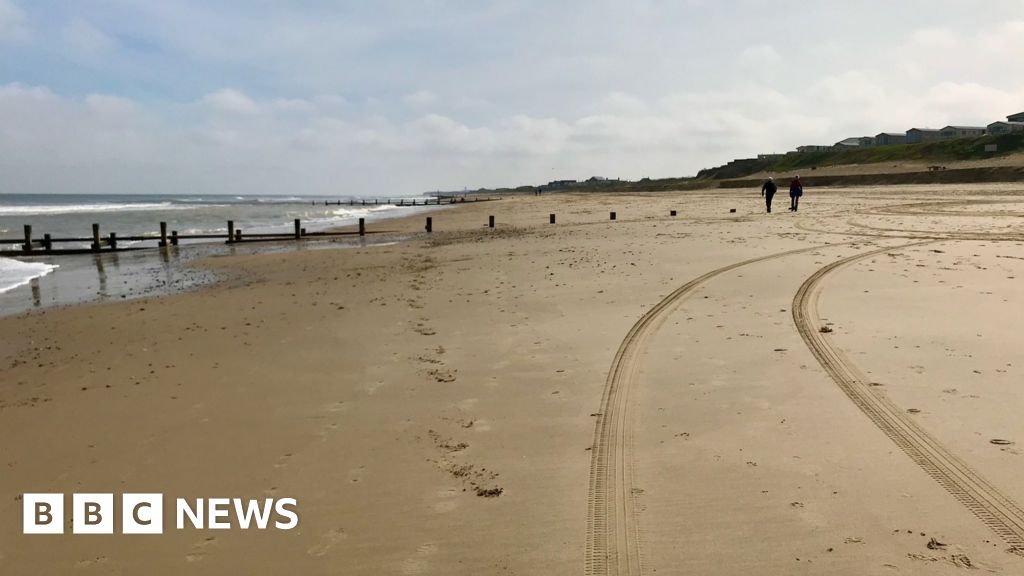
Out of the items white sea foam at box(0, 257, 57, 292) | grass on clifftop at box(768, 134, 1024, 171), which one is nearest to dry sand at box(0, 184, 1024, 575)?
white sea foam at box(0, 257, 57, 292)

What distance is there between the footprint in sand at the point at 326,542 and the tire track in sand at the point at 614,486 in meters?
1.37

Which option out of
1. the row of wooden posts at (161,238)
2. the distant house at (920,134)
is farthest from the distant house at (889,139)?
the row of wooden posts at (161,238)

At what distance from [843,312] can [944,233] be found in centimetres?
1048

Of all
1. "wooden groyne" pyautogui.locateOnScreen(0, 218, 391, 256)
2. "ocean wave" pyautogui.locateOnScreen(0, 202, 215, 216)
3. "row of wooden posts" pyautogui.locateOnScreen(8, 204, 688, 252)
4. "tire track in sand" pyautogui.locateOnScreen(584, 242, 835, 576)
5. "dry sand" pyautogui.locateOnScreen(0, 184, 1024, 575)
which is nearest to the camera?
"tire track in sand" pyautogui.locateOnScreen(584, 242, 835, 576)

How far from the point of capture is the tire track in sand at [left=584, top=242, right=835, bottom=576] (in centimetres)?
303

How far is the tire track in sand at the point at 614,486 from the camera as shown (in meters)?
3.03

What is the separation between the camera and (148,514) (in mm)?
3768

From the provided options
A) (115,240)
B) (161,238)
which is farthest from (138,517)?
(161,238)

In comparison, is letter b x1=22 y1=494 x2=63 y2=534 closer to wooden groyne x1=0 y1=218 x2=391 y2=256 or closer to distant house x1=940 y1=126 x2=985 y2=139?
wooden groyne x1=0 y1=218 x2=391 y2=256

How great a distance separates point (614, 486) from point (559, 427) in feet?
3.30

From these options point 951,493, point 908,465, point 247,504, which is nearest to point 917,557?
point 951,493

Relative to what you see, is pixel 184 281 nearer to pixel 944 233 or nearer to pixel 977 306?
pixel 977 306

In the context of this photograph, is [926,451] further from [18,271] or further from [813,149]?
[813,149]

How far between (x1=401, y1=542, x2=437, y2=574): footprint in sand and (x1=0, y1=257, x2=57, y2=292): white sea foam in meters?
15.7
